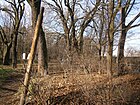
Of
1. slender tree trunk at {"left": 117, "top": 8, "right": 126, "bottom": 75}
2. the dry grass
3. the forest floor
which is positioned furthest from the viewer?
slender tree trunk at {"left": 117, "top": 8, "right": 126, "bottom": 75}

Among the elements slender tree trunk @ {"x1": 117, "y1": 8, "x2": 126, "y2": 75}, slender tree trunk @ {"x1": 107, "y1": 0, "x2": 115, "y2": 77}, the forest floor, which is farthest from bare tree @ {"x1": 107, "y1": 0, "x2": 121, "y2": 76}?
the forest floor

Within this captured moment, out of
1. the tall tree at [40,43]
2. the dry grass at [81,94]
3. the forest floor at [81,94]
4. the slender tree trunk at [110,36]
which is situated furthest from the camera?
the tall tree at [40,43]

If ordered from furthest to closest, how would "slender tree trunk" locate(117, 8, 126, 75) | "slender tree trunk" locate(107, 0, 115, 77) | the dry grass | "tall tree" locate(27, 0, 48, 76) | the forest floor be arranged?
"slender tree trunk" locate(117, 8, 126, 75)
"tall tree" locate(27, 0, 48, 76)
"slender tree trunk" locate(107, 0, 115, 77)
the forest floor
the dry grass

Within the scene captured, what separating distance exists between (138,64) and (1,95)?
6996mm

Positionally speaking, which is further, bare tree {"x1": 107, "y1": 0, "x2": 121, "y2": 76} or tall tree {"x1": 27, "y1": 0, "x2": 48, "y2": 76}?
tall tree {"x1": 27, "y1": 0, "x2": 48, "y2": 76}

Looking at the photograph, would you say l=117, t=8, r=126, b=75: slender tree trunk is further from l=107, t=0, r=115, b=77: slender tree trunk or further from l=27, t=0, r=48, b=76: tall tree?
l=27, t=0, r=48, b=76: tall tree

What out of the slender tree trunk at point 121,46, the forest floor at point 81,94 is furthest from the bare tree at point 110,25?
the forest floor at point 81,94

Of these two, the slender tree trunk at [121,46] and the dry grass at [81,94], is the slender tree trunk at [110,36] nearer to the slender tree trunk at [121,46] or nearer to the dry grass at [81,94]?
the slender tree trunk at [121,46]

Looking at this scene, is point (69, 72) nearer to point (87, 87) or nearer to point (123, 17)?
point (87, 87)

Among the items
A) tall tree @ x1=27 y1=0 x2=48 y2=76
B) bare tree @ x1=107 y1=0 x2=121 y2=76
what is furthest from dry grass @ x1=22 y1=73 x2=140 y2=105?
tall tree @ x1=27 y1=0 x2=48 y2=76

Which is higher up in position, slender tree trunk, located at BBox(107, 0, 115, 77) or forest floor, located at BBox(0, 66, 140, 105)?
slender tree trunk, located at BBox(107, 0, 115, 77)

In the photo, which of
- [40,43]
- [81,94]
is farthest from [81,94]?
[40,43]

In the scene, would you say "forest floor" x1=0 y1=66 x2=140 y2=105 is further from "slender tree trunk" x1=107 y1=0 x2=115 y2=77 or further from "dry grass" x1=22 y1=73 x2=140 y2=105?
"slender tree trunk" x1=107 y1=0 x2=115 y2=77

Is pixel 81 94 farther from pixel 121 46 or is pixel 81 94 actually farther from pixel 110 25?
pixel 121 46
